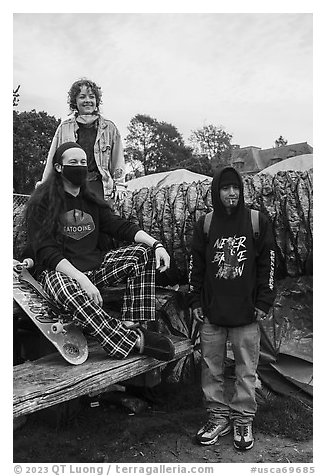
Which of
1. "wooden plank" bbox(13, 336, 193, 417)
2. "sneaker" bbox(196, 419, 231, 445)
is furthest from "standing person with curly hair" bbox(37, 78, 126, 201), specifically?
"sneaker" bbox(196, 419, 231, 445)

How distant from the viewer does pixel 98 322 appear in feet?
7.56

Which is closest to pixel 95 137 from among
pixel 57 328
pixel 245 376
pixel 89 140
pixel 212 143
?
pixel 89 140

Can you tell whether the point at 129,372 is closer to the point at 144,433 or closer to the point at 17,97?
the point at 144,433

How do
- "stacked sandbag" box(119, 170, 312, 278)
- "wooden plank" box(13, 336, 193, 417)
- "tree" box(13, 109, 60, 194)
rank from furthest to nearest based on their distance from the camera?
"tree" box(13, 109, 60, 194) → "stacked sandbag" box(119, 170, 312, 278) → "wooden plank" box(13, 336, 193, 417)

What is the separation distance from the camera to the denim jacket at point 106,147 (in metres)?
2.98

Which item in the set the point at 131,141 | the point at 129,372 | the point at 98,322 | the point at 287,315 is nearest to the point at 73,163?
the point at 98,322

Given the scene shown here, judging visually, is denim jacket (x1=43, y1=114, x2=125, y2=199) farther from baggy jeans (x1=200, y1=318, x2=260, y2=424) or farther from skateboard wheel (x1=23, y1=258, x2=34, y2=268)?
baggy jeans (x1=200, y1=318, x2=260, y2=424)

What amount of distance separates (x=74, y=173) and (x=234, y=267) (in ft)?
3.01

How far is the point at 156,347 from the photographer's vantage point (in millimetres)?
2408

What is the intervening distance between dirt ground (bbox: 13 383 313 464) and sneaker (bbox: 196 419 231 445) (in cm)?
3

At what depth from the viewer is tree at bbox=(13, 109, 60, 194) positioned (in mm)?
5422

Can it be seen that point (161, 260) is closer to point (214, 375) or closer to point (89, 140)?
point (214, 375)

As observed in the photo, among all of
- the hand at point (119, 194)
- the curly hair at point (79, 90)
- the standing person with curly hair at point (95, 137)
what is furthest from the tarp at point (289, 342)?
the curly hair at point (79, 90)

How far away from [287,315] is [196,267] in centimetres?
106
